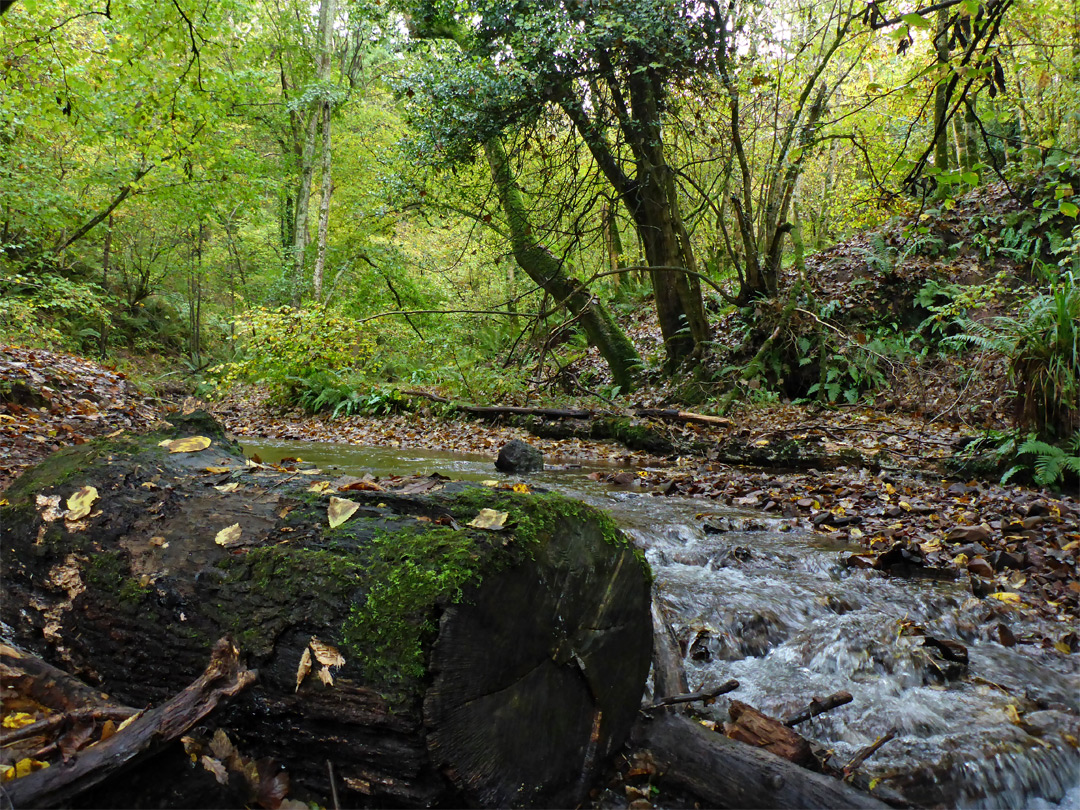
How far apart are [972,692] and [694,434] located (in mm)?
5693

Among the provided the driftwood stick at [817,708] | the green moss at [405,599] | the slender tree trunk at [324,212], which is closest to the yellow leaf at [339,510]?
the green moss at [405,599]

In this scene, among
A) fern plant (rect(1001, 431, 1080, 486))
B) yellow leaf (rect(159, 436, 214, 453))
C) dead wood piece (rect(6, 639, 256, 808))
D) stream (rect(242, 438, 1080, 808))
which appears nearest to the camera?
dead wood piece (rect(6, 639, 256, 808))

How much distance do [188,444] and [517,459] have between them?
4.60 meters

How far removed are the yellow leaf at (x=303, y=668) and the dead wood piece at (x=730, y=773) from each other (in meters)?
1.08

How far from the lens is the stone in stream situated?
7.20m

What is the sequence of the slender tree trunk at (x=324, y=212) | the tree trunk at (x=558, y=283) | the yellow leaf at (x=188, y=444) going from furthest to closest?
the slender tree trunk at (x=324, y=212) → the tree trunk at (x=558, y=283) → the yellow leaf at (x=188, y=444)

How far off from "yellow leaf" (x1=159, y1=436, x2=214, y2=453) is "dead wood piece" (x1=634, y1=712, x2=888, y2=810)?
227 cm

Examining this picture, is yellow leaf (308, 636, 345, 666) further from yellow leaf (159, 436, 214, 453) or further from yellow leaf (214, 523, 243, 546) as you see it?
yellow leaf (159, 436, 214, 453)

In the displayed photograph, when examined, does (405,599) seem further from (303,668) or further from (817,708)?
(817,708)

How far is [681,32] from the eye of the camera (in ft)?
28.0

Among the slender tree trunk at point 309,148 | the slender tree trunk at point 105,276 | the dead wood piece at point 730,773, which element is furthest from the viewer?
the slender tree trunk at point 105,276

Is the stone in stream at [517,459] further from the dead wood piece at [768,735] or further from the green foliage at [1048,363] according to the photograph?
the dead wood piece at [768,735]

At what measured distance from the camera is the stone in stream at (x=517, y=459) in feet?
23.6

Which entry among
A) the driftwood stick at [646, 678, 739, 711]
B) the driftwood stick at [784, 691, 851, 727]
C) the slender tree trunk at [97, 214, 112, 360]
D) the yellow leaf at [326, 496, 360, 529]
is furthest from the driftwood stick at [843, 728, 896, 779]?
the slender tree trunk at [97, 214, 112, 360]
